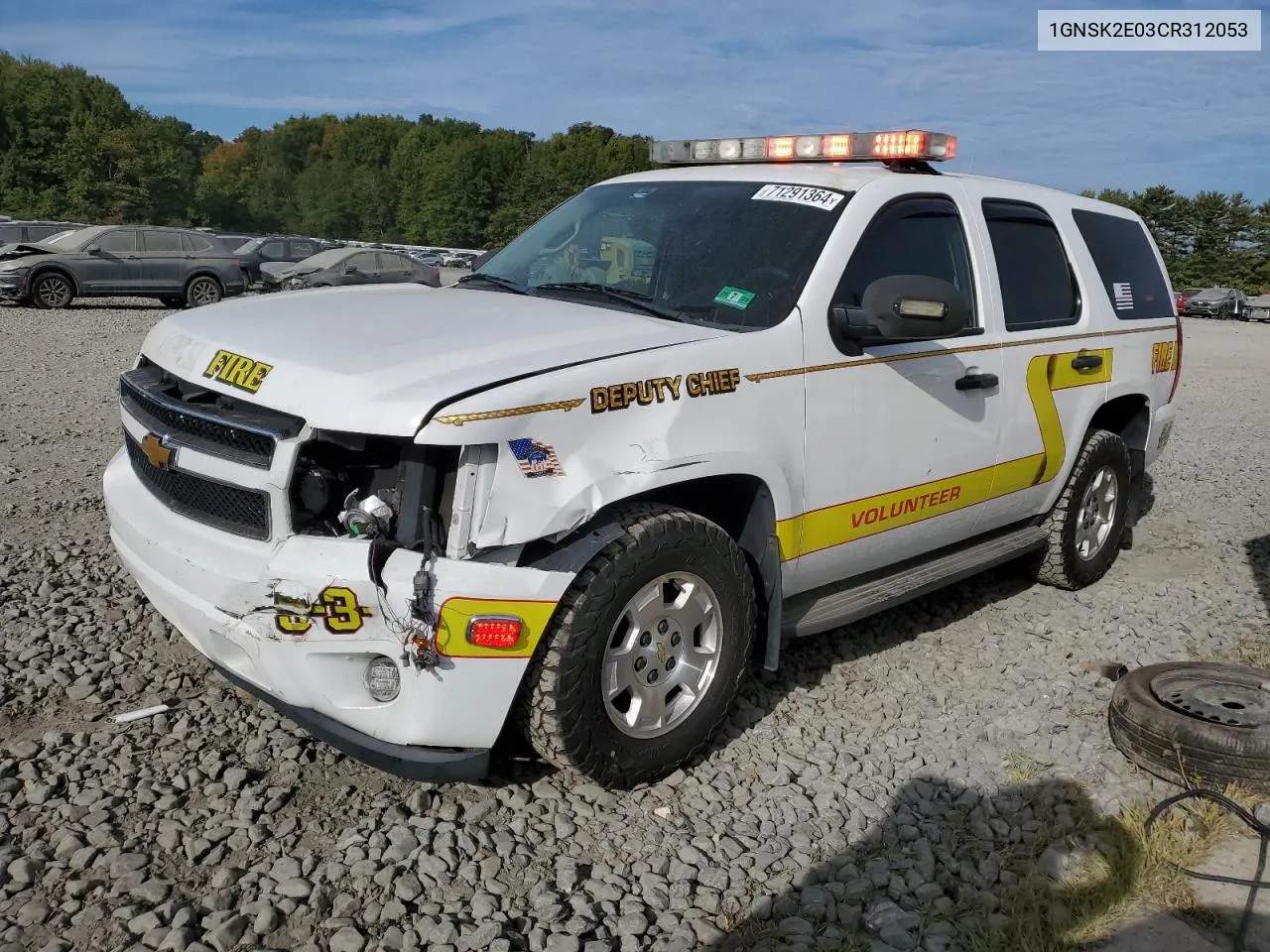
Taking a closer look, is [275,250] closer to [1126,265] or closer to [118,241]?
[118,241]

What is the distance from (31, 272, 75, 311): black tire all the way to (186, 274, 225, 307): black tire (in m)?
2.05

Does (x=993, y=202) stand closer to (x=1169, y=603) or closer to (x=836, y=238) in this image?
(x=836, y=238)

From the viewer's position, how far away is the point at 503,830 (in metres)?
3.20

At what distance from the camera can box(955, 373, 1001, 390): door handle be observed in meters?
4.29

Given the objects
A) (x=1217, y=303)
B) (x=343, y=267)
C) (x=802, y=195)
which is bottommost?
(x=343, y=267)

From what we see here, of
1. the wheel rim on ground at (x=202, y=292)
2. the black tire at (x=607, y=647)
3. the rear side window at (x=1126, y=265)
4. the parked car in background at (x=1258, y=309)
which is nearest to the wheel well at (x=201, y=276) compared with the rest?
the wheel rim on ground at (x=202, y=292)

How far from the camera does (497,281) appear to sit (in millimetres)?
4484

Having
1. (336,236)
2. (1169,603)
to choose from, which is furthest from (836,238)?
(336,236)

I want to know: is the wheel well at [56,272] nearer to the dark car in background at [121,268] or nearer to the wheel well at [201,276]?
the dark car in background at [121,268]

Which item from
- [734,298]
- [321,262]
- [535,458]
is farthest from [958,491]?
[321,262]

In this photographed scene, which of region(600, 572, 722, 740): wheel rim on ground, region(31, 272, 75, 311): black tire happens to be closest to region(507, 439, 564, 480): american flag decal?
region(600, 572, 722, 740): wheel rim on ground

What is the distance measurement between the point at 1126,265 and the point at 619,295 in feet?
10.6

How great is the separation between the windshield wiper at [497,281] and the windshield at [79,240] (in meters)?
17.5

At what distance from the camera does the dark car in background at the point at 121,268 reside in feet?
60.7
